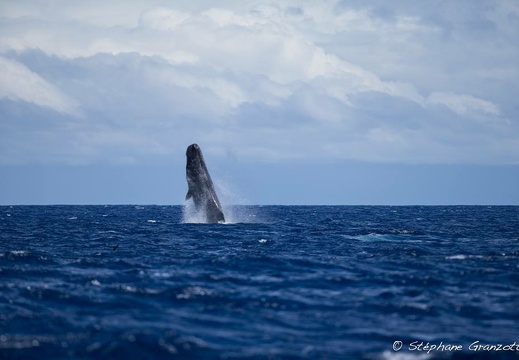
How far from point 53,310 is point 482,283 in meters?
Answer: 11.6

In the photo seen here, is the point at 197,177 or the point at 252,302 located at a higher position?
the point at 197,177

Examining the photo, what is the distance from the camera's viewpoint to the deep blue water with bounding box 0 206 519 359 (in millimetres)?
12117

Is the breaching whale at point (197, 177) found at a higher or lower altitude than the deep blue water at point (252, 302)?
higher

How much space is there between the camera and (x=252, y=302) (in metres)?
15.8

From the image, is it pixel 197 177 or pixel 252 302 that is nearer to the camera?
pixel 252 302

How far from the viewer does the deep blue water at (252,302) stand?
477 inches

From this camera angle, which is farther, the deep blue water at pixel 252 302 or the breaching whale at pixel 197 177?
the breaching whale at pixel 197 177

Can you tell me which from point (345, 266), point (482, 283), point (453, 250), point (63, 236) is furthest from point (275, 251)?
point (63, 236)

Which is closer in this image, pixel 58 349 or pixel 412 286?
pixel 58 349

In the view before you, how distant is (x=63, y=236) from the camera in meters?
35.7

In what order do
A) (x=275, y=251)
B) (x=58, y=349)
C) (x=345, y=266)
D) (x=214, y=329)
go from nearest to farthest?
1. (x=58, y=349)
2. (x=214, y=329)
3. (x=345, y=266)
4. (x=275, y=251)

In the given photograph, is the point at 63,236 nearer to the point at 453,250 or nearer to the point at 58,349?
the point at 453,250

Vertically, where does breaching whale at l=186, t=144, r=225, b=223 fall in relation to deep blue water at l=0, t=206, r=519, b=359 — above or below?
above

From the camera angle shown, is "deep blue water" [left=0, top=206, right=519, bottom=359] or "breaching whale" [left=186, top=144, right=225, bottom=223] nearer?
"deep blue water" [left=0, top=206, right=519, bottom=359]
